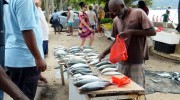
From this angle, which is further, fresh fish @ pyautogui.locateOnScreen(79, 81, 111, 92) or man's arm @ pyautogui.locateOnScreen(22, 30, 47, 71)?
fresh fish @ pyautogui.locateOnScreen(79, 81, 111, 92)

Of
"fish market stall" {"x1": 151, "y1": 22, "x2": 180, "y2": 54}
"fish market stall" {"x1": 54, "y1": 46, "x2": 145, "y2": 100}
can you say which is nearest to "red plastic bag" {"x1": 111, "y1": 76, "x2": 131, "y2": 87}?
"fish market stall" {"x1": 54, "y1": 46, "x2": 145, "y2": 100}

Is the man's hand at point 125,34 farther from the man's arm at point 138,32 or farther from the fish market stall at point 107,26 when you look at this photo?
the fish market stall at point 107,26

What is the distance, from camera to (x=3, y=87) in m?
2.03

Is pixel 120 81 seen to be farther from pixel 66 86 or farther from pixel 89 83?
pixel 66 86

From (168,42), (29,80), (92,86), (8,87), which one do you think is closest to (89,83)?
(92,86)

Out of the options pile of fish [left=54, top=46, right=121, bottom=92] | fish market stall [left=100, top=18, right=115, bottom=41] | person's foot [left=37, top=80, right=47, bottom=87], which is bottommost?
person's foot [left=37, top=80, right=47, bottom=87]

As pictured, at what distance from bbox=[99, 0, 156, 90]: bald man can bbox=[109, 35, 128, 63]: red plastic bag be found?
0.09m

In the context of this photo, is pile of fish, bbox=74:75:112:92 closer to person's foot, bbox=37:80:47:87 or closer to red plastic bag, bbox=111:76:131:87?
red plastic bag, bbox=111:76:131:87

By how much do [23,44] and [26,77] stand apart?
15.0 inches

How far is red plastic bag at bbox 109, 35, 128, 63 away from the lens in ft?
14.3

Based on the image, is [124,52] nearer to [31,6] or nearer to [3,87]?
[31,6]

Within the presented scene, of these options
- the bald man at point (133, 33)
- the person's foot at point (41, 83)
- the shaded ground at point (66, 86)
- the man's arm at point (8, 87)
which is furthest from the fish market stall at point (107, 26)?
the man's arm at point (8, 87)

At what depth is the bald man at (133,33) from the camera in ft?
14.3

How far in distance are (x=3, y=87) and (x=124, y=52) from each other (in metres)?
2.53
